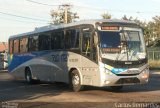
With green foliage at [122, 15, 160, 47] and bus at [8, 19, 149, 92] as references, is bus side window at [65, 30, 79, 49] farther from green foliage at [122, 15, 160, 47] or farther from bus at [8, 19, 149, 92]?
green foliage at [122, 15, 160, 47]

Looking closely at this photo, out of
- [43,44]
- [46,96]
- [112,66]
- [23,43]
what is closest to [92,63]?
[112,66]

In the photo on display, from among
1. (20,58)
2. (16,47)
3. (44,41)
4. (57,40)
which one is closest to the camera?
(57,40)

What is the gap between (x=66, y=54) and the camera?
70.9ft

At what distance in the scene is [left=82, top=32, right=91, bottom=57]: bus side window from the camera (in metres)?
19.6

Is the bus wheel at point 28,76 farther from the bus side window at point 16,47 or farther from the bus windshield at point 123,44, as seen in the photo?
the bus windshield at point 123,44

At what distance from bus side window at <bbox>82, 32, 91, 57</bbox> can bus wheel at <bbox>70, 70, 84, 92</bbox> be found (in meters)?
1.27

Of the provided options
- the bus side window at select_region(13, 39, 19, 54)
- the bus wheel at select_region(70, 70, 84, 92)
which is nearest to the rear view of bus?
the bus wheel at select_region(70, 70, 84, 92)

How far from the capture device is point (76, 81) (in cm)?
2061

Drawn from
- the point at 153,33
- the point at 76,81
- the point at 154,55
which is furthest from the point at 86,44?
the point at 153,33

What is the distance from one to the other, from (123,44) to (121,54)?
0.49m

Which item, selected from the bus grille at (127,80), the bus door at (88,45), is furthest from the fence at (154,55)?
the bus grille at (127,80)

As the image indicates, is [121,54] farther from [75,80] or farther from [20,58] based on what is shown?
[20,58]

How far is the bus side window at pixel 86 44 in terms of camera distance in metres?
19.6

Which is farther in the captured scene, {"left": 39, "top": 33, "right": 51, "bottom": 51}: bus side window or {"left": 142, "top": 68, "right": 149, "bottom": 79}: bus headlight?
{"left": 39, "top": 33, "right": 51, "bottom": 51}: bus side window
